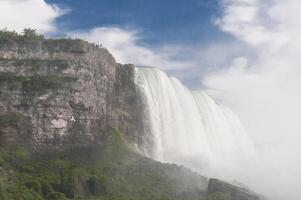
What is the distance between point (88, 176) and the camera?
98.4 m

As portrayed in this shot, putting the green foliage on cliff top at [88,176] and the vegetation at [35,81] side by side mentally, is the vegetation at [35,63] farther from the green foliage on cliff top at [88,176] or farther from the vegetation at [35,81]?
the green foliage on cliff top at [88,176]

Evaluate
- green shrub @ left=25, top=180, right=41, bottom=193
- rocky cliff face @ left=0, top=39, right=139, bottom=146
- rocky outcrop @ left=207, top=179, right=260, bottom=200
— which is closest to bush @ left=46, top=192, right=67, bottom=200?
green shrub @ left=25, top=180, right=41, bottom=193

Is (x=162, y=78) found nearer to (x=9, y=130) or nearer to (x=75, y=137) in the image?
(x=75, y=137)

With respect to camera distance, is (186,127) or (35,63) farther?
(186,127)

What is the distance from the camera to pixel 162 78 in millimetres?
126375

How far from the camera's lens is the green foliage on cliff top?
94.0 meters

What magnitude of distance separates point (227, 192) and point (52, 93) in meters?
28.7

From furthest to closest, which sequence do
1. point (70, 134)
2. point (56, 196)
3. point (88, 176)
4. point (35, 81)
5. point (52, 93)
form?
point (70, 134), point (52, 93), point (35, 81), point (88, 176), point (56, 196)

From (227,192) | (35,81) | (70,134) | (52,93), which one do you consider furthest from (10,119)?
(227,192)

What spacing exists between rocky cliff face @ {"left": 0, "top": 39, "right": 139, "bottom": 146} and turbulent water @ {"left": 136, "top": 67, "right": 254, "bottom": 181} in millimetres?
11066

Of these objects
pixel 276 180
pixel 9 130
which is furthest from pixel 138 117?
pixel 276 180

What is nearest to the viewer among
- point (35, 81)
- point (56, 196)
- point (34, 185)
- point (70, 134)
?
point (56, 196)

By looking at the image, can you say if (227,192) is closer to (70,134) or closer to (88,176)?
(88,176)

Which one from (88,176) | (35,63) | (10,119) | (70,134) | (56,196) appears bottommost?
(56,196)
